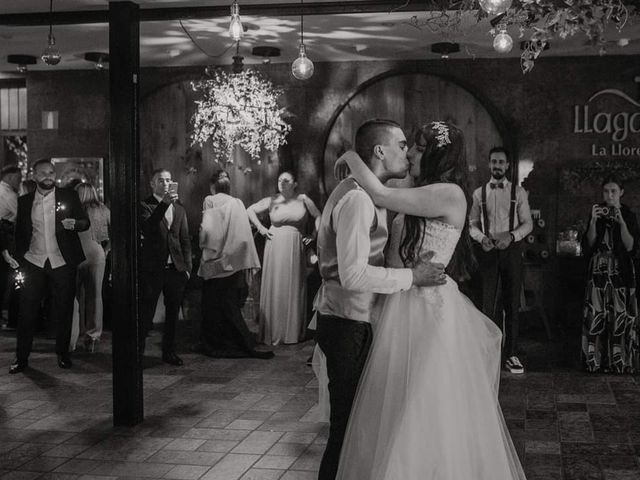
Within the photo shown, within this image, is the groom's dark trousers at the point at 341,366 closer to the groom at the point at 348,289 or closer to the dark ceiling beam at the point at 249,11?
the groom at the point at 348,289

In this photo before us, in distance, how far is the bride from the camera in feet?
12.2

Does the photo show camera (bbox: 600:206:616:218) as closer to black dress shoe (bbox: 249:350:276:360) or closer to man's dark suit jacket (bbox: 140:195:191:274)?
black dress shoe (bbox: 249:350:276:360)

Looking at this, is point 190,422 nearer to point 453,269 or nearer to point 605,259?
point 453,269

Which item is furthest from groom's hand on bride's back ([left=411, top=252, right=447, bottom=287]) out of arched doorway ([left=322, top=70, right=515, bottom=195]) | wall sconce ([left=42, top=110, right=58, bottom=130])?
wall sconce ([left=42, top=110, right=58, bottom=130])

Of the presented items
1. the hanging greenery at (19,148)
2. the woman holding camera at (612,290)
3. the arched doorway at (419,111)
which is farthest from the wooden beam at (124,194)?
the hanging greenery at (19,148)

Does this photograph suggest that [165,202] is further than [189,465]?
Yes

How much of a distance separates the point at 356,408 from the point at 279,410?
2392 millimetres

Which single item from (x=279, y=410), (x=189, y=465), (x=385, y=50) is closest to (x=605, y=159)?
(x=385, y=50)

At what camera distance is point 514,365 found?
7.33 metres

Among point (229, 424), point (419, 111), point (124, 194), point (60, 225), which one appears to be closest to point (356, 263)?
point (124, 194)

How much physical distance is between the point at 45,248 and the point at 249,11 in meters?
3.02

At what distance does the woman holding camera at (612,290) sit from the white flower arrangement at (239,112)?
11.8 feet

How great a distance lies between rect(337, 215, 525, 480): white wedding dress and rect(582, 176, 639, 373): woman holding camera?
11.8 feet

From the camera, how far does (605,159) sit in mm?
9656
